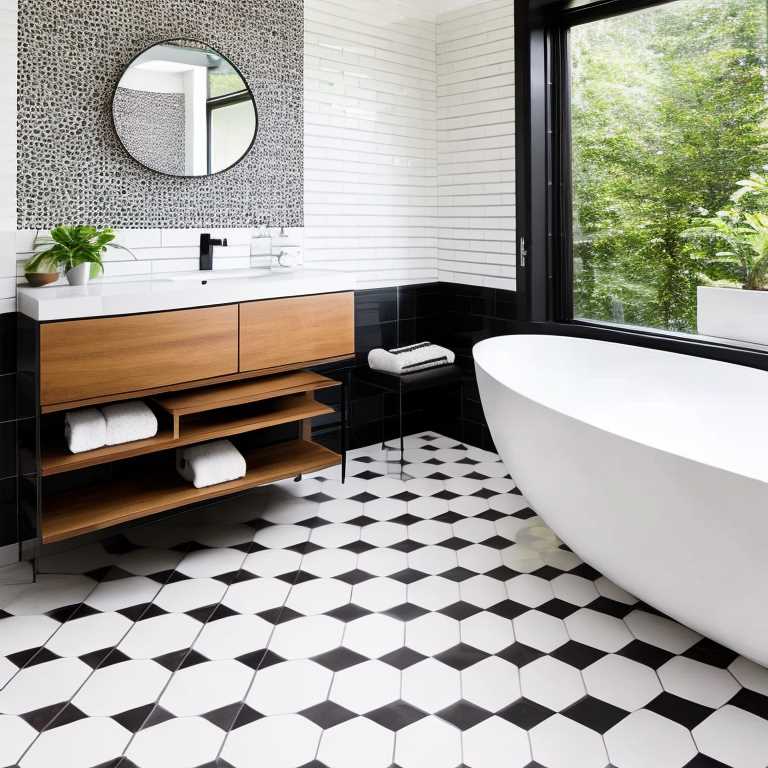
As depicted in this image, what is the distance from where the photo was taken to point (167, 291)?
9.97 feet

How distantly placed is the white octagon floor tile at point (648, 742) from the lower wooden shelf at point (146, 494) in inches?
73.4

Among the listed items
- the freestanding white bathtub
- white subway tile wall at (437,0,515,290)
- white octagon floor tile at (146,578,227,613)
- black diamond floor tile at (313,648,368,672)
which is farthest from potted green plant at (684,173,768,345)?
white octagon floor tile at (146,578,227,613)

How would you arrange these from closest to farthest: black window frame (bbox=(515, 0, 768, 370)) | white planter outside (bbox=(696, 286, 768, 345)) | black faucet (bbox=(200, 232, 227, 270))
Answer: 1. white planter outside (bbox=(696, 286, 768, 345))
2. black faucet (bbox=(200, 232, 227, 270))
3. black window frame (bbox=(515, 0, 768, 370))

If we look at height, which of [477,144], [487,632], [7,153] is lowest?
[487,632]

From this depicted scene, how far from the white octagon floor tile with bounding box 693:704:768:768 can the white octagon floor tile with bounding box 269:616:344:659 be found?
115 cm

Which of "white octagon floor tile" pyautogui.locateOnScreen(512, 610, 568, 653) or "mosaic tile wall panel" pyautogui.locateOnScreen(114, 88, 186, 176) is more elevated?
"mosaic tile wall panel" pyautogui.locateOnScreen(114, 88, 186, 176)

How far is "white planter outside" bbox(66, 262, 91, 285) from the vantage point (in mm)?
3135

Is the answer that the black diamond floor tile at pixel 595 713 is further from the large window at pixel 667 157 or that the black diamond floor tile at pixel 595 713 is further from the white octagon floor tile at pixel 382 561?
the large window at pixel 667 157

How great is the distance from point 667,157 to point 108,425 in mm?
2909

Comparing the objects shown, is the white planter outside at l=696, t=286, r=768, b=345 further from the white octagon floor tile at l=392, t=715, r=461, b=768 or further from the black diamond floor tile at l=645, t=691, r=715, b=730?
the white octagon floor tile at l=392, t=715, r=461, b=768

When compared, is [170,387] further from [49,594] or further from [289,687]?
[289,687]

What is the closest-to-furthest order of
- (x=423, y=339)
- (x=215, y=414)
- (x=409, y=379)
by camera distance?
(x=215, y=414) < (x=409, y=379) < (x=423, y=339)

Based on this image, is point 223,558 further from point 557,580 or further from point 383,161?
point 383,161

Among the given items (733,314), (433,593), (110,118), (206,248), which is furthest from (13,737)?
(733,314)
